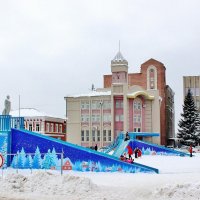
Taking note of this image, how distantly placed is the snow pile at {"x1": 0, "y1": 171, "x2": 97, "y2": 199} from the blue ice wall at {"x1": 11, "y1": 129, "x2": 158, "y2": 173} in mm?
7176

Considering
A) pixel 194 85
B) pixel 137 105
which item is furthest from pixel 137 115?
pixel 194 85

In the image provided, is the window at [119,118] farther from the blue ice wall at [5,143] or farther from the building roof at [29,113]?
the blue ice wall at [5,143]

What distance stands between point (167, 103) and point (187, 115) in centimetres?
914

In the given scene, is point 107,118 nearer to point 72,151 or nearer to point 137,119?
point 137,119

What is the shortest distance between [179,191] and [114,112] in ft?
156

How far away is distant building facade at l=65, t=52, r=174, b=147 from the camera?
191 ft

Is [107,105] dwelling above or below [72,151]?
above

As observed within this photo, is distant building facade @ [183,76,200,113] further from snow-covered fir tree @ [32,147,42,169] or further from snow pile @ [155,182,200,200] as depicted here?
snow pile @ [155,182,200,200]

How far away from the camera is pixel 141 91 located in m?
58.3

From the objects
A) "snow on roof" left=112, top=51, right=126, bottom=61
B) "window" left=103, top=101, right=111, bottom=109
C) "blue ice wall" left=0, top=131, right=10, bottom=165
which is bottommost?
"blue ice wall" left=0, top=131, right=10, bottom=165

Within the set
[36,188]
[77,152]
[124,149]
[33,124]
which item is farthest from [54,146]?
[33,124]

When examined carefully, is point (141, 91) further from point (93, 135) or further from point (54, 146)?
point (54, 146)

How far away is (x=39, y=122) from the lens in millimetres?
58000

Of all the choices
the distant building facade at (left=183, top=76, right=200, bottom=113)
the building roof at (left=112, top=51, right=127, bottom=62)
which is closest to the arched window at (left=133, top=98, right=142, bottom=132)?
the building roof at (left=112, top=51, right=127, bottom=62)
